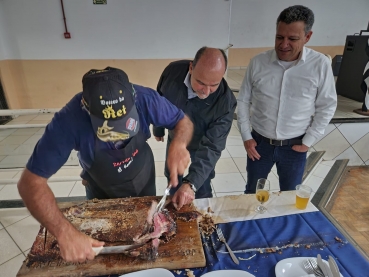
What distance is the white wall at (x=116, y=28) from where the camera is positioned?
14.1ft

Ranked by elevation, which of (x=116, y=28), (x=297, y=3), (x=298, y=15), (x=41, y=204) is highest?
(x=297, y=3)

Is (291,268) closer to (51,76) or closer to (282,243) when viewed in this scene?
(282,243)

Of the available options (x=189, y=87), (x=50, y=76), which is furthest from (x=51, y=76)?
(x=189, y=87)

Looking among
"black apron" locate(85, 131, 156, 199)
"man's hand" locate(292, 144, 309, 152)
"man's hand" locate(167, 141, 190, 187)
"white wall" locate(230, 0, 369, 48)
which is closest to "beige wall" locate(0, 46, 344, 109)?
"white wall" locate(230, 0, 369, 48)

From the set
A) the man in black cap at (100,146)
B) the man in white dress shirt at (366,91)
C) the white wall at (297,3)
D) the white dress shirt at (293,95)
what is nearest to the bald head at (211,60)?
the man in black cap at (100,146)

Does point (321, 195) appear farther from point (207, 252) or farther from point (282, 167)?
point (207, 252)

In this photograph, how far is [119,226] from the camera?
1.19m

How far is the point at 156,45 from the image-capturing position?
4.62 m

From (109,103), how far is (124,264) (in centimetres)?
67

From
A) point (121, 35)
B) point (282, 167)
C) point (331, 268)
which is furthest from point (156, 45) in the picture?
point (331, 268)

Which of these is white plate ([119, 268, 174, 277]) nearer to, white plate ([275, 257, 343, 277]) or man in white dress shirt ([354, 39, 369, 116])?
white plate ([275, 257, 343, 277])

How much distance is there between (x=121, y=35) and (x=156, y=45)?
2.10ft

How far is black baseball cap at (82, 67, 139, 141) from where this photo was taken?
41.4 inches

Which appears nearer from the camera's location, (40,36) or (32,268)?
(32,268)
